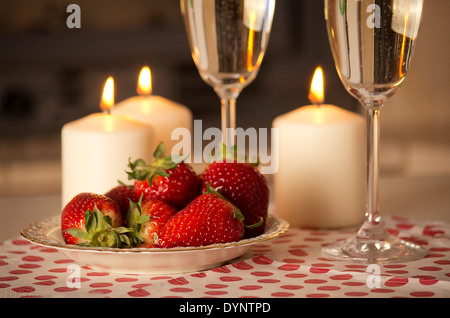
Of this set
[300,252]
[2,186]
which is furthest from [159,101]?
[2,186]

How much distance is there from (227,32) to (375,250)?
28 cm

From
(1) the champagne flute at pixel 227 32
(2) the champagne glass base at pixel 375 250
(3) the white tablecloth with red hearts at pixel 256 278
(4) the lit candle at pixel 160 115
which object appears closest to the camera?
(3) the white tablecloth with red hearts at pixel 256 278

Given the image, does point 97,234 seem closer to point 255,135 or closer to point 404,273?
point 404,273

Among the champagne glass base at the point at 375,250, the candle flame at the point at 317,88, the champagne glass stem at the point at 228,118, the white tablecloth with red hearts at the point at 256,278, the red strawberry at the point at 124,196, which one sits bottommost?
the white tablecloth with red hearts at the point at 256,278

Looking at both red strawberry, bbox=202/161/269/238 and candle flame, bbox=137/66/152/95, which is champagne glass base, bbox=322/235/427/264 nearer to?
red strawberry, bbox=202/161/269/238

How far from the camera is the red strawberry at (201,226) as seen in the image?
1.92 feet

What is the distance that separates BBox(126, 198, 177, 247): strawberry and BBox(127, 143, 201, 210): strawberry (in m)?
0.04

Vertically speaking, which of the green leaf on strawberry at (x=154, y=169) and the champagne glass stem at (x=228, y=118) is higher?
the champagne glass stem at (x=228, y=118)

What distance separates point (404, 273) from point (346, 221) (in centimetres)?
23

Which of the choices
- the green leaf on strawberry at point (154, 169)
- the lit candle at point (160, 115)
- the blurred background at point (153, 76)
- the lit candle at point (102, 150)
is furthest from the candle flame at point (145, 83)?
the blurred background at point (153, 76)

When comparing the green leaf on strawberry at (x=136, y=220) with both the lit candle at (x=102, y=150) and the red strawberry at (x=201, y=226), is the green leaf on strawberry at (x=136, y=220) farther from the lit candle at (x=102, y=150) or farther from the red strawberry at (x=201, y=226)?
the lit candle at (x=102, y=150)

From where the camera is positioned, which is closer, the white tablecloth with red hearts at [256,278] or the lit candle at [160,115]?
the white tablecloth with red hearts at [256,278]

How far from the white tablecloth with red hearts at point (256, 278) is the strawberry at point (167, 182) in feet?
0.25
